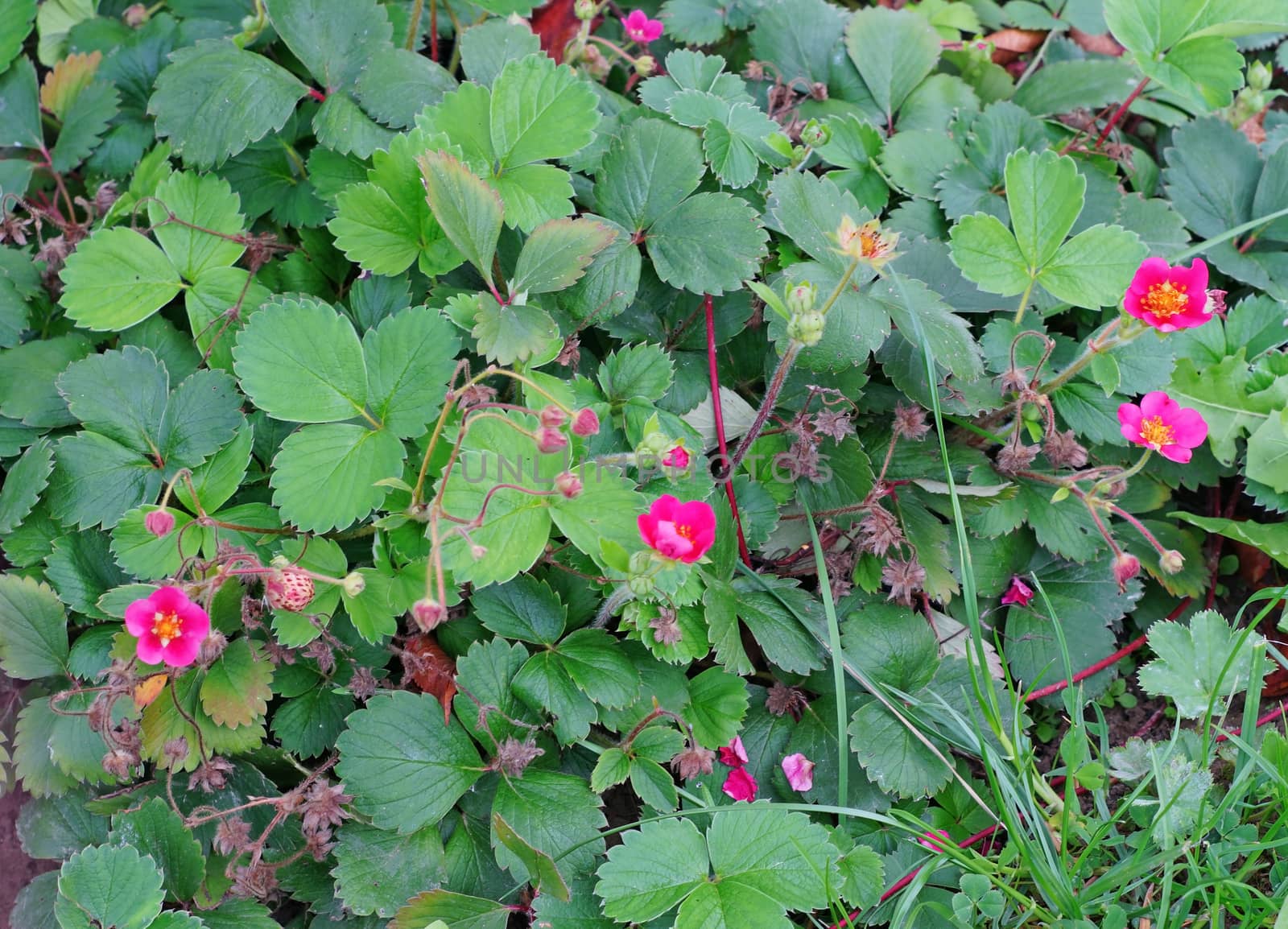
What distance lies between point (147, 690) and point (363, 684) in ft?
1.20

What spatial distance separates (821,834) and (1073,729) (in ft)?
1.67

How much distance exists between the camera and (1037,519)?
2.09 meters

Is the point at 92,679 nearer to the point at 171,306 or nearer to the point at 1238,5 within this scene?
the point at 171,306

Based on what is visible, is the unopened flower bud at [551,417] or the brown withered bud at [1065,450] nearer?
the unopened flower bud at [551,417]

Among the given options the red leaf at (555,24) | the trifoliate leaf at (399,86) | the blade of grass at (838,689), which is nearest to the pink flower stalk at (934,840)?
the blade of grass at (838,689)

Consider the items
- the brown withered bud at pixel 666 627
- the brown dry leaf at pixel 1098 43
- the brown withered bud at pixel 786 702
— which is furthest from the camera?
the brown dry leaf at pixel 1098 43

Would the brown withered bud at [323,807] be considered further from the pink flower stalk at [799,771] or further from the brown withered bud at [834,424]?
the brown withered bud at [834,424]

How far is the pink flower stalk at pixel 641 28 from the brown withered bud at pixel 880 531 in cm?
127

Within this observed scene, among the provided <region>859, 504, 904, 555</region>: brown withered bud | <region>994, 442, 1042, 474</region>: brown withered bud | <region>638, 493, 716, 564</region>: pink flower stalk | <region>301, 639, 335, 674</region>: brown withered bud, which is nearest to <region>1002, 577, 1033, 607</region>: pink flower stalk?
<region>994, 442, 1042, 474</region>: brown withered bud

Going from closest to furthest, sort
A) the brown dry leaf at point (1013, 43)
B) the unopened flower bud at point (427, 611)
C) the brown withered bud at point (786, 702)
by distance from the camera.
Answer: the unopened flower bud at point (427, 611), the brown withered bud at point (786, 702), the brown dry leaf at point (1013, 43)

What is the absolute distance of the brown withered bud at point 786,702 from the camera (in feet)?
6.50

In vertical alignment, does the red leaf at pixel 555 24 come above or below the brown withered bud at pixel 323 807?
above

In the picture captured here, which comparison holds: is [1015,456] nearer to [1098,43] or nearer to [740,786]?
[740,786]

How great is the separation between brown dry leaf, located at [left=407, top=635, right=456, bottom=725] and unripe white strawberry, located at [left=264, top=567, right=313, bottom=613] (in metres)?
0.32
